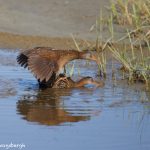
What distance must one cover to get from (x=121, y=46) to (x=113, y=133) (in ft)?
15.4

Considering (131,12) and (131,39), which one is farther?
(131,12)

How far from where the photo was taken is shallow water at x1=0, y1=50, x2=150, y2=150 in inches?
267

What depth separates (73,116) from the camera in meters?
7.69

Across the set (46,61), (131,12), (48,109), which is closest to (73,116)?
(48,109)

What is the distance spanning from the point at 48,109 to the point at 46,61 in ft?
3.56

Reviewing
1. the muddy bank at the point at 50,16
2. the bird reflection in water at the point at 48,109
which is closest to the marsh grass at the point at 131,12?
the muddy bank at the point at 50,16

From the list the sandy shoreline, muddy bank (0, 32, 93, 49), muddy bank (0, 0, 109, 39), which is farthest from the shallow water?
muddy bank (0, 0, 109, 39)

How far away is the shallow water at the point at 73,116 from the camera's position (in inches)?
267

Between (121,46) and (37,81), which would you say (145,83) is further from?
(121,46)

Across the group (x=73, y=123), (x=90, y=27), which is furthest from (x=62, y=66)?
(x=90, y=27)

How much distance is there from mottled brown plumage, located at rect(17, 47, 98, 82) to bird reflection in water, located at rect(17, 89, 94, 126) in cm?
22

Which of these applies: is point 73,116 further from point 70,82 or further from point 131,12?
point 131,12

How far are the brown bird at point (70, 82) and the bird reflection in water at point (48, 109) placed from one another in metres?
0.14

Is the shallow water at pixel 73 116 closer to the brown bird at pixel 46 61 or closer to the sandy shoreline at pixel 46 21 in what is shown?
the brown bird at pixel 46 61
